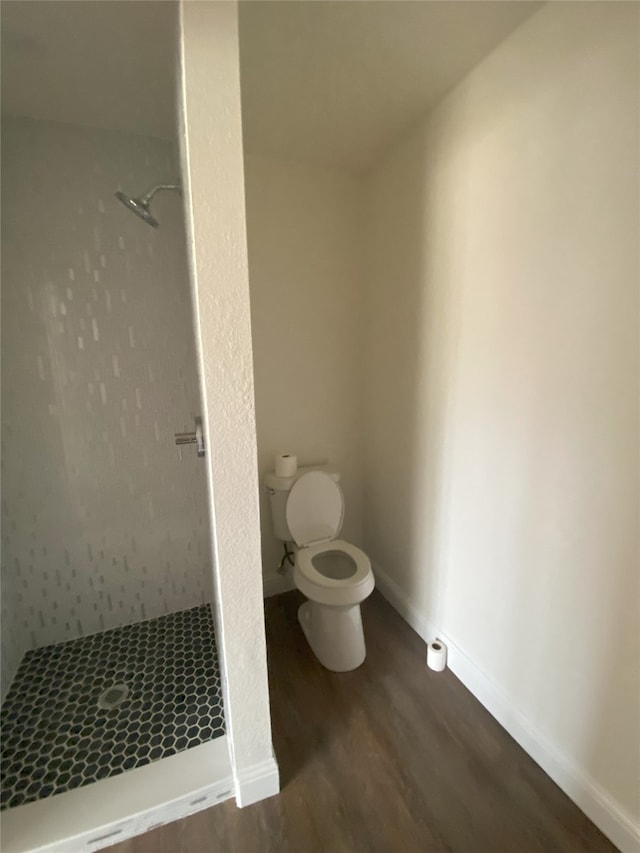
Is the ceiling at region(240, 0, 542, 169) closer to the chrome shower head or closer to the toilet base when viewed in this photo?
the chrome shower head

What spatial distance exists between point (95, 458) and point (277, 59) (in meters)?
1.70

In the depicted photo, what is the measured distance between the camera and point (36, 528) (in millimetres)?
1812

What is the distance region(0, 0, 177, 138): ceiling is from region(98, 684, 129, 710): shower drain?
2.27 meters

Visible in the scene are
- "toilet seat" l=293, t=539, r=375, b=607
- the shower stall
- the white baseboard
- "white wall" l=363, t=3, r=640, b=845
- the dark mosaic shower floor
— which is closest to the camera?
"white wall" l=363, t=3, r=640, b=845

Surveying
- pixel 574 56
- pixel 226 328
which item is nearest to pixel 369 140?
pixel 574 56

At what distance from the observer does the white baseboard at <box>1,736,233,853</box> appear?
117 centimetres

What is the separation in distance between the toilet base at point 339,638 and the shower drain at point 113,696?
83cm

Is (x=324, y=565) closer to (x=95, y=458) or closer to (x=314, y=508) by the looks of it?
(x=314, y=508)

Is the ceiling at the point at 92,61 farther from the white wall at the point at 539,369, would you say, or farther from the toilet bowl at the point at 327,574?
the toilet bowl at the point at 327,574

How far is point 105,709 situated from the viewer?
1609mm

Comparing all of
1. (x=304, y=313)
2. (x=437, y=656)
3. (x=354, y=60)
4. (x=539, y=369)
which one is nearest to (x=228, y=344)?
(x=539, y=369)

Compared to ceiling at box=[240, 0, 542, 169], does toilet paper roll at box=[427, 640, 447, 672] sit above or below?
below

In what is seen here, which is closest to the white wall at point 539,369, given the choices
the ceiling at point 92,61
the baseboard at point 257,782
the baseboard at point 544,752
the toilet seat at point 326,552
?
the baseboard at point 544,752

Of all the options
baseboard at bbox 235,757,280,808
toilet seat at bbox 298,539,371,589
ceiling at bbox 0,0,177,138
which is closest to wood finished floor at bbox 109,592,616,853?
baseboard at bbox 235,757,280,808
